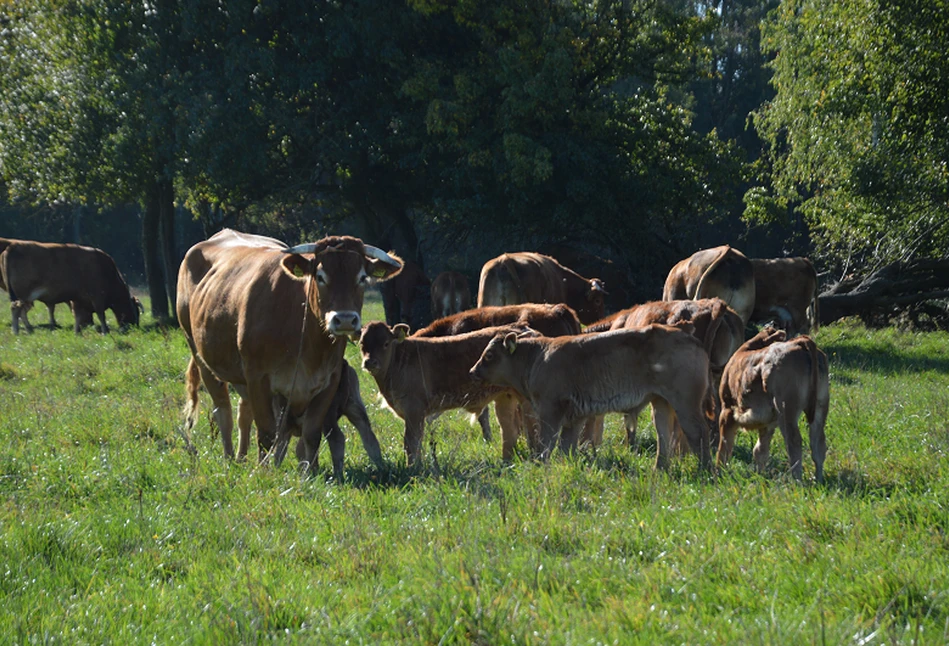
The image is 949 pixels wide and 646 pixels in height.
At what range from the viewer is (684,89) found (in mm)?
42125

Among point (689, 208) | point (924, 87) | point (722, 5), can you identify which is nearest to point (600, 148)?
point (689, 208)

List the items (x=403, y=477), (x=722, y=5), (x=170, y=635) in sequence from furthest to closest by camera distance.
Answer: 1. (x=722, y=5)
2. (x=403, y=477)
3. (x=170, y=635)

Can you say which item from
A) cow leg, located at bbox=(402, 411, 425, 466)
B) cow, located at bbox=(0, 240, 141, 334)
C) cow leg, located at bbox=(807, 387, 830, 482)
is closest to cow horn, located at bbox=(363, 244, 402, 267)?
cow leg, located at bbox=(402, 411, 425, 466)

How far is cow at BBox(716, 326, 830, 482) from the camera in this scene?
6.92m

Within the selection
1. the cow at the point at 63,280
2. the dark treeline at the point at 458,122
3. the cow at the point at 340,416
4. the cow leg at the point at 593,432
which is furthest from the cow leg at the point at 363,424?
the cow at the point at 63,280

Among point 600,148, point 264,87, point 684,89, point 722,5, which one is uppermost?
point 722,5

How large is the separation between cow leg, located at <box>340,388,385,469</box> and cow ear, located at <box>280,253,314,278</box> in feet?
3.66

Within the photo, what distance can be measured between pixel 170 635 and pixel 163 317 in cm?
2233

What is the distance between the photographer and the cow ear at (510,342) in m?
8.15

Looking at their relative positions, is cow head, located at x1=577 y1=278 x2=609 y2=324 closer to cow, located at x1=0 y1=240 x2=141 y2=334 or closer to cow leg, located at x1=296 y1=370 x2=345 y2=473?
cow leg, located at x1=296 y1=370 x2=345 y2=473

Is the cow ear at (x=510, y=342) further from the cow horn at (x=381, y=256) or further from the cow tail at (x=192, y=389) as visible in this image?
the cow tail at (x=192, y=389)

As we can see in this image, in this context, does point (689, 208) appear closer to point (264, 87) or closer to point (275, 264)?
point (264, 87)

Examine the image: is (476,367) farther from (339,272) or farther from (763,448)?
(763,448)

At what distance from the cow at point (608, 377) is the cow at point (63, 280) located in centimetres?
1687
